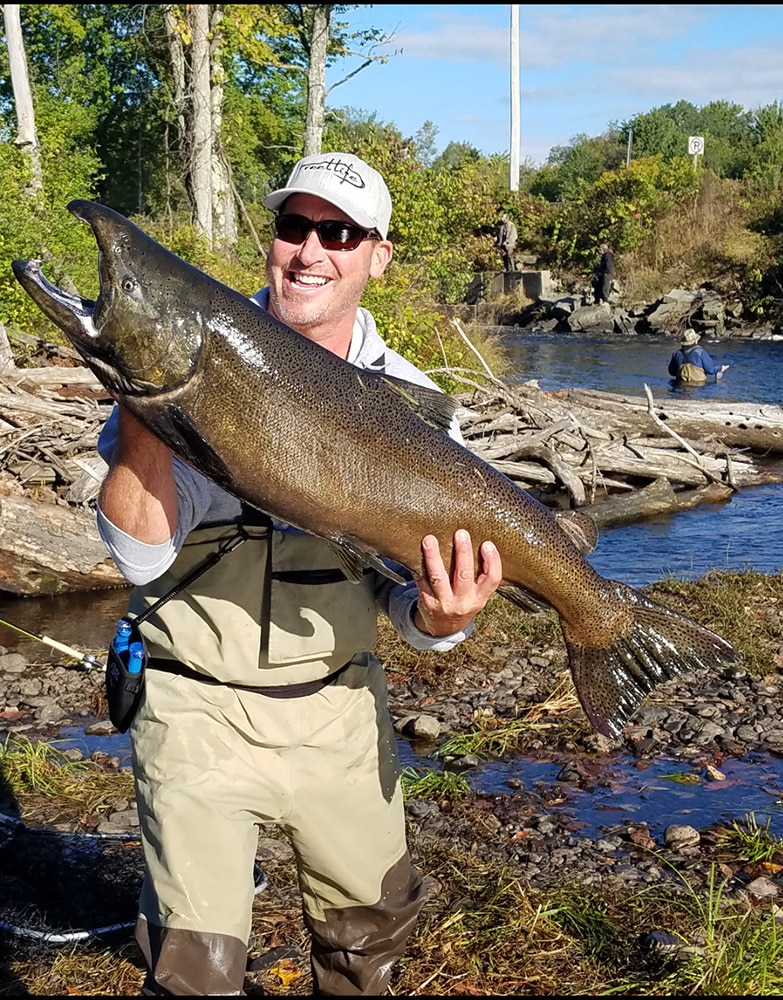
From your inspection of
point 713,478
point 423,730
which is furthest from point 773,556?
point 423,730

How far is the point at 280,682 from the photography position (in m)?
2.75

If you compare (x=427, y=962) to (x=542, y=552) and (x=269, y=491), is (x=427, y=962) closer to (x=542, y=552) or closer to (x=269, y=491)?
(x=542, y=552)

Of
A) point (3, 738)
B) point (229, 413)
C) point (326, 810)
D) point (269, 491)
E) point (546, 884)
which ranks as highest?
point (229, 413)

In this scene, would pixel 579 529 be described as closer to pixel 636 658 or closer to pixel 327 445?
pixel 636 658

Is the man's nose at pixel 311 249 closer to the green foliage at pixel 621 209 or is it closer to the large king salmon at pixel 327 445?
the large king salmon at pixel 327 445

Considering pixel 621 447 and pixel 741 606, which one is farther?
pixel 621 447

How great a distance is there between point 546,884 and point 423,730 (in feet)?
5.81

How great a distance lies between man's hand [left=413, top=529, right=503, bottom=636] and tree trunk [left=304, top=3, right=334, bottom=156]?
64.2 ft

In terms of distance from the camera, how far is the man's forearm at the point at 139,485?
94.3 inches

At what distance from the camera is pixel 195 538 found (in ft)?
8.91

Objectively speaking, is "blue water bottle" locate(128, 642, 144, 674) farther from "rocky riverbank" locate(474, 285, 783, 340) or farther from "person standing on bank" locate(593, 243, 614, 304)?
"person standing on bank" locate(593, 243, 614, 304)

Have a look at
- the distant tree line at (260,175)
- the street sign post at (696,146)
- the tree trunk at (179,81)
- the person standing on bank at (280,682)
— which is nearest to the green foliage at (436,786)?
the person standing on bank at (280,682)

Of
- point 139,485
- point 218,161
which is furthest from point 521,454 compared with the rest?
point 218,161

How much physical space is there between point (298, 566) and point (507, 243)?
1592 inches
